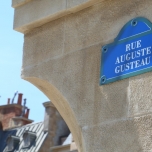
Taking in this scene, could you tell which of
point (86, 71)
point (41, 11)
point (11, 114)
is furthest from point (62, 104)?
point (11, 114)

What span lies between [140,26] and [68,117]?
0.90 metres

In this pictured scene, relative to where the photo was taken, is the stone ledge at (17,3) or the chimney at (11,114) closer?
the stone ledge at (17,3)

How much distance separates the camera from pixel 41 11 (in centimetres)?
467

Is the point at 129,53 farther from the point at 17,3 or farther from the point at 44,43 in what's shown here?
the point at 17,3

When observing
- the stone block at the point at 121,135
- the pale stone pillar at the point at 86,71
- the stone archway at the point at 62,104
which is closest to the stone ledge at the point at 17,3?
the pale stone pillar at the point at 86,71

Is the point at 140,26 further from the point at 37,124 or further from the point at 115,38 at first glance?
the point at 37,124

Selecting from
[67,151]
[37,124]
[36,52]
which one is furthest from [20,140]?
[36,52]

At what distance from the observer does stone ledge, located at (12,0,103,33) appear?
4461 mm

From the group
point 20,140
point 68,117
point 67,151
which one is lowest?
point 68,117

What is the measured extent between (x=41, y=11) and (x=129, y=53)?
3.00 ft

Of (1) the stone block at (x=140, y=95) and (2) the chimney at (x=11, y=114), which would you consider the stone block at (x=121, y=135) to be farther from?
(2) the chimney at (x=11, y=114)

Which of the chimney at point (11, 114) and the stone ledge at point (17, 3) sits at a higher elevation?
the chimney at point (11, 114)

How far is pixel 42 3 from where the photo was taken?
15.3 feet

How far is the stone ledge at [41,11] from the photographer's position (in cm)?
446
